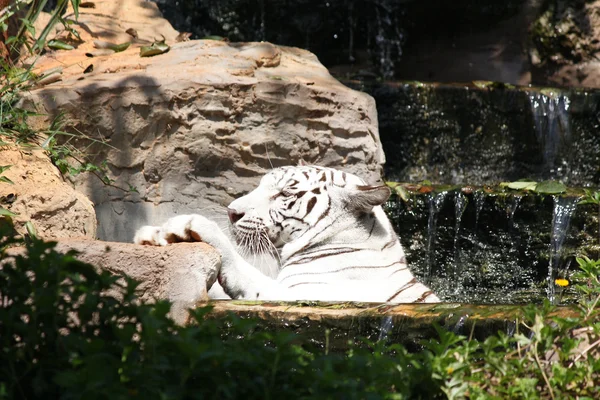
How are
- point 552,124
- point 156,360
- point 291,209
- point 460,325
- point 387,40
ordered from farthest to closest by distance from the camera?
point 387,40 → point 552,124 → point 291,209 → point 460,325 → point 156,360

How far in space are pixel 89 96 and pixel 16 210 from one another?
4.32 ft

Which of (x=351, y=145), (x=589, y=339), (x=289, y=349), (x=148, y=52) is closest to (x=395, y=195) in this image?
(x=351, y=145)

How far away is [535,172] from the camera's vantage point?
27.4ft

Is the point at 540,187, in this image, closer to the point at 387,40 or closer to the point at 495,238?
the point at 495,238

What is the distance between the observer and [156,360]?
2.18 m

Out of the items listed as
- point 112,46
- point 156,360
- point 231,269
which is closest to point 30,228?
point 231,269

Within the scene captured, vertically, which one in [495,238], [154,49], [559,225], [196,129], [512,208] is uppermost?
[154,49]

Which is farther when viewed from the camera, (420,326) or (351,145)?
(351,145)

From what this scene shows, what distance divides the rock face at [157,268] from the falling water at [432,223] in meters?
2.65

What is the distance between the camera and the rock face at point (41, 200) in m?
4.38

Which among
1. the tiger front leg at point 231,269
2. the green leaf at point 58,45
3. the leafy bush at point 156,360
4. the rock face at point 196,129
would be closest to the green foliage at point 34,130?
the rock face at point 196,129

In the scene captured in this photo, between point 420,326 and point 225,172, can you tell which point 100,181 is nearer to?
point 225,172

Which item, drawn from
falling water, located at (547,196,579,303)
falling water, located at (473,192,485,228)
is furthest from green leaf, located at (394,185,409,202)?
falling water, located at (547,196,579,303)

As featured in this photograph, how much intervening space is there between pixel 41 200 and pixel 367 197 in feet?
5.75
